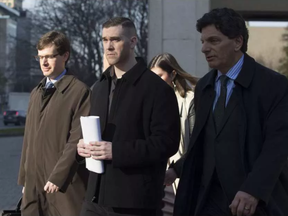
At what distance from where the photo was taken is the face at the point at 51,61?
189 inches

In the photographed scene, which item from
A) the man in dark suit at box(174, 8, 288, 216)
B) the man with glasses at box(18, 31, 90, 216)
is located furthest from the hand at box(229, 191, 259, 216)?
the man with glasses at box(18, 31, 90, 216)

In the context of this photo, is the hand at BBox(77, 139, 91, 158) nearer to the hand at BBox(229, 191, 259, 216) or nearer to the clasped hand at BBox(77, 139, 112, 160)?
the clasped hand at BBox(77, 139, 112, 160)

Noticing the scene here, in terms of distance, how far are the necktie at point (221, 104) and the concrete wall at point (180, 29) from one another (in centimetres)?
621

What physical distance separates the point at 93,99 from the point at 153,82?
1.51ft

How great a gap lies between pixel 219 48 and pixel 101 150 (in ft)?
3.00

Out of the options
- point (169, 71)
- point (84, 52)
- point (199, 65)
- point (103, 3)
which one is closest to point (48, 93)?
point (169, 71)

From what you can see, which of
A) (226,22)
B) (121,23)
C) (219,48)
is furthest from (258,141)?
(121,23)

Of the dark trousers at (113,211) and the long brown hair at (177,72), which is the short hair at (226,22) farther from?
the long brown hair at (177,72)

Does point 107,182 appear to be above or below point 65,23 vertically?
below

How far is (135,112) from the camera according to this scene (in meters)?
3.75

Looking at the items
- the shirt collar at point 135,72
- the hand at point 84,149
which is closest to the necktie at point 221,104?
the shirt collar at point 135,72

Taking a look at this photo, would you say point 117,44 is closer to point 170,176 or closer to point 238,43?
point 238,43

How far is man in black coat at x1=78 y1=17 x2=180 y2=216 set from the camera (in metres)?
3.67

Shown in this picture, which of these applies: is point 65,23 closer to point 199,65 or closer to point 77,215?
point 199,65
